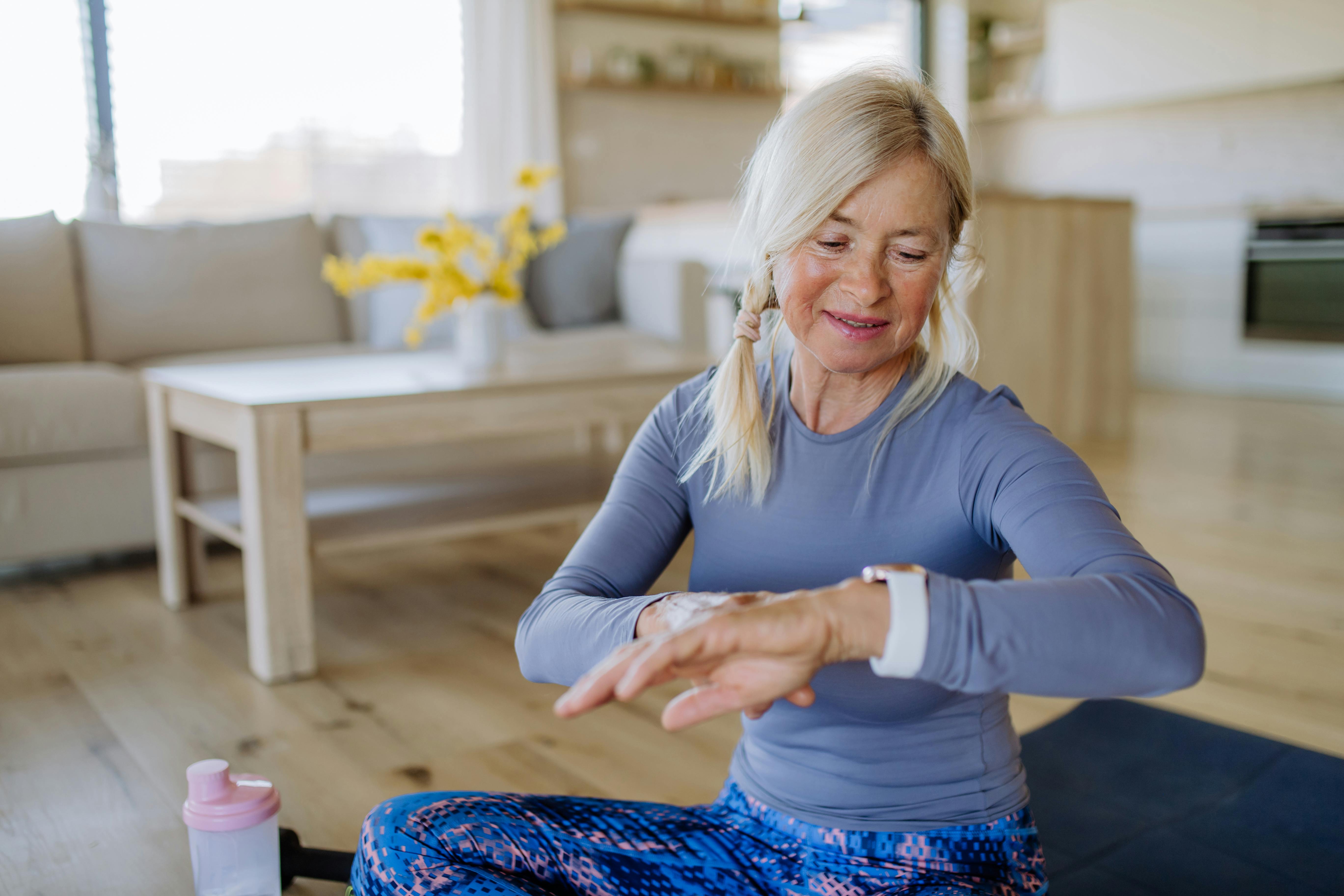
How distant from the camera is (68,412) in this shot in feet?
8.83

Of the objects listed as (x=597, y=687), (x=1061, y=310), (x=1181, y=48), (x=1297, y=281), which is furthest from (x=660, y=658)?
(x=1181, y=48)

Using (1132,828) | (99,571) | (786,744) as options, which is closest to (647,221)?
(99,571)

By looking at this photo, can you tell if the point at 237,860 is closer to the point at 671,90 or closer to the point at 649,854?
the point at 649,854

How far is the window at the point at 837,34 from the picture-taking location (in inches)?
257

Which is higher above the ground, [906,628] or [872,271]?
[872,271]

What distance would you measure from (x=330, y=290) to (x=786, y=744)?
3150 millimetres

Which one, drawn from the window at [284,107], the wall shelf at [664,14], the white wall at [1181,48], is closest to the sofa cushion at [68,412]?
the window at [284,107]

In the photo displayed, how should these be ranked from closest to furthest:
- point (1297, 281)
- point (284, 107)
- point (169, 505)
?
point (169, 505)
point (284, 107)
point (1297, 281)

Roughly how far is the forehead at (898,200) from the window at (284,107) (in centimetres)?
442

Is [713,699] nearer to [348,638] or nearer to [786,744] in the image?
[786,744]

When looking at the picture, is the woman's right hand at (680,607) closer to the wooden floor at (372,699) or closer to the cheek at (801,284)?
the cheek at (801,284)

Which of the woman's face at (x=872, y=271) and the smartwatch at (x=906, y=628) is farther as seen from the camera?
the woman's face at (x=872, y=271)

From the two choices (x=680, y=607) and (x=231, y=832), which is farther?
(x=231, y=832)

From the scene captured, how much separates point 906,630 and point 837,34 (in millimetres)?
6735
